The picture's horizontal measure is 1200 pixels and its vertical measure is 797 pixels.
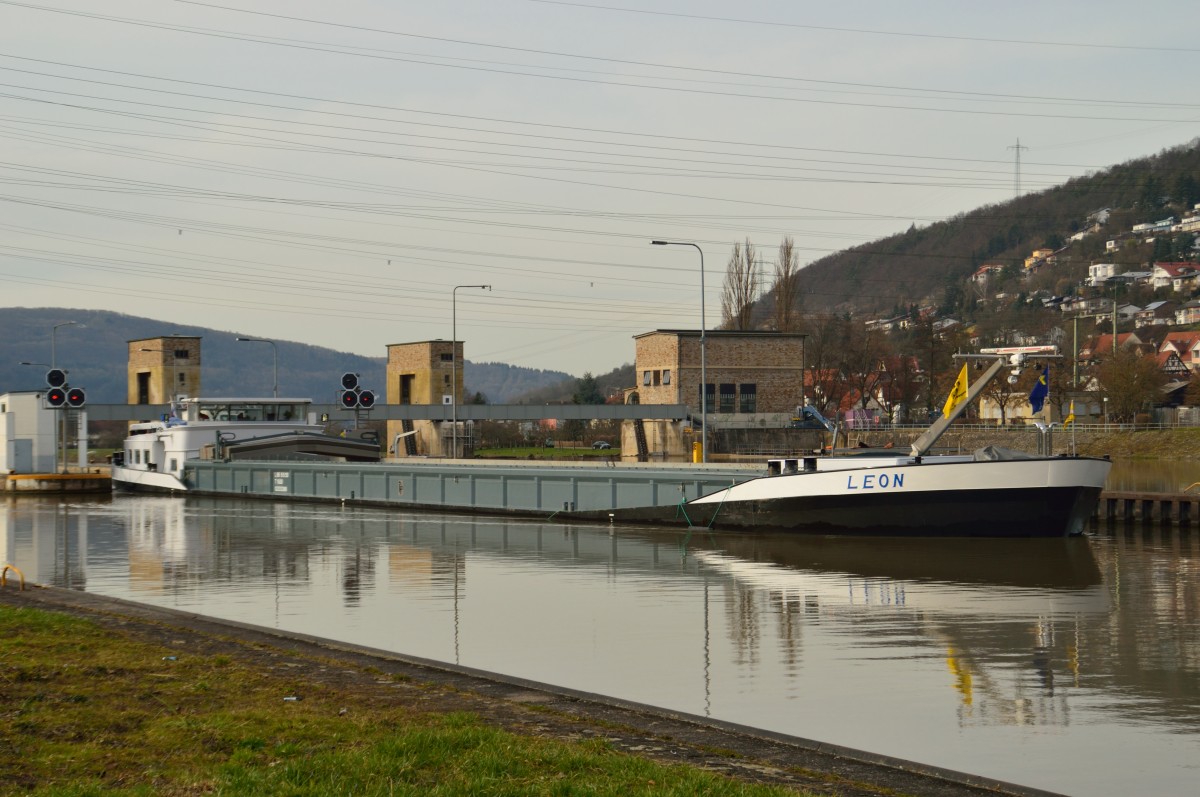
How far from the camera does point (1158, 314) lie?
19275 centimetres

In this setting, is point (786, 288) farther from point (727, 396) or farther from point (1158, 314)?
point (1158, 314)

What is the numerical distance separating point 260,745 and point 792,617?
33.6 ft

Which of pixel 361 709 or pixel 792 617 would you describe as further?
pixel 792 617

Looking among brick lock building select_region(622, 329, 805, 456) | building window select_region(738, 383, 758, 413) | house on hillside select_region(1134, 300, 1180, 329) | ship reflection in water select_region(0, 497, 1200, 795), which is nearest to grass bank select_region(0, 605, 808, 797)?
ship reflection in water select_region(0, 497, 1200, 795)

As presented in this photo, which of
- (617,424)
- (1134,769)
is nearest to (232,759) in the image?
(1134,769)

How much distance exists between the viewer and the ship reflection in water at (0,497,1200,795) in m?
10.7

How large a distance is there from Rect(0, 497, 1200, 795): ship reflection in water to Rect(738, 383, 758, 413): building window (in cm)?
5229

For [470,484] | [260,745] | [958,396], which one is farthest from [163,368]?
[260,745]

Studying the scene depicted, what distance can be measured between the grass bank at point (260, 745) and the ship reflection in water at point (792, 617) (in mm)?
2934

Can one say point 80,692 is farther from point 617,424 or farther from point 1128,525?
point 617,424

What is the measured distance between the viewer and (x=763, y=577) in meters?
21.9

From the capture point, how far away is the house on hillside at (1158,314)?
18576 centimetres

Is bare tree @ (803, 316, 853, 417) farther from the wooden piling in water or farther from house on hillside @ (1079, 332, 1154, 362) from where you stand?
the wooden piling in water

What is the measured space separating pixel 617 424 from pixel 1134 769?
333 ft
